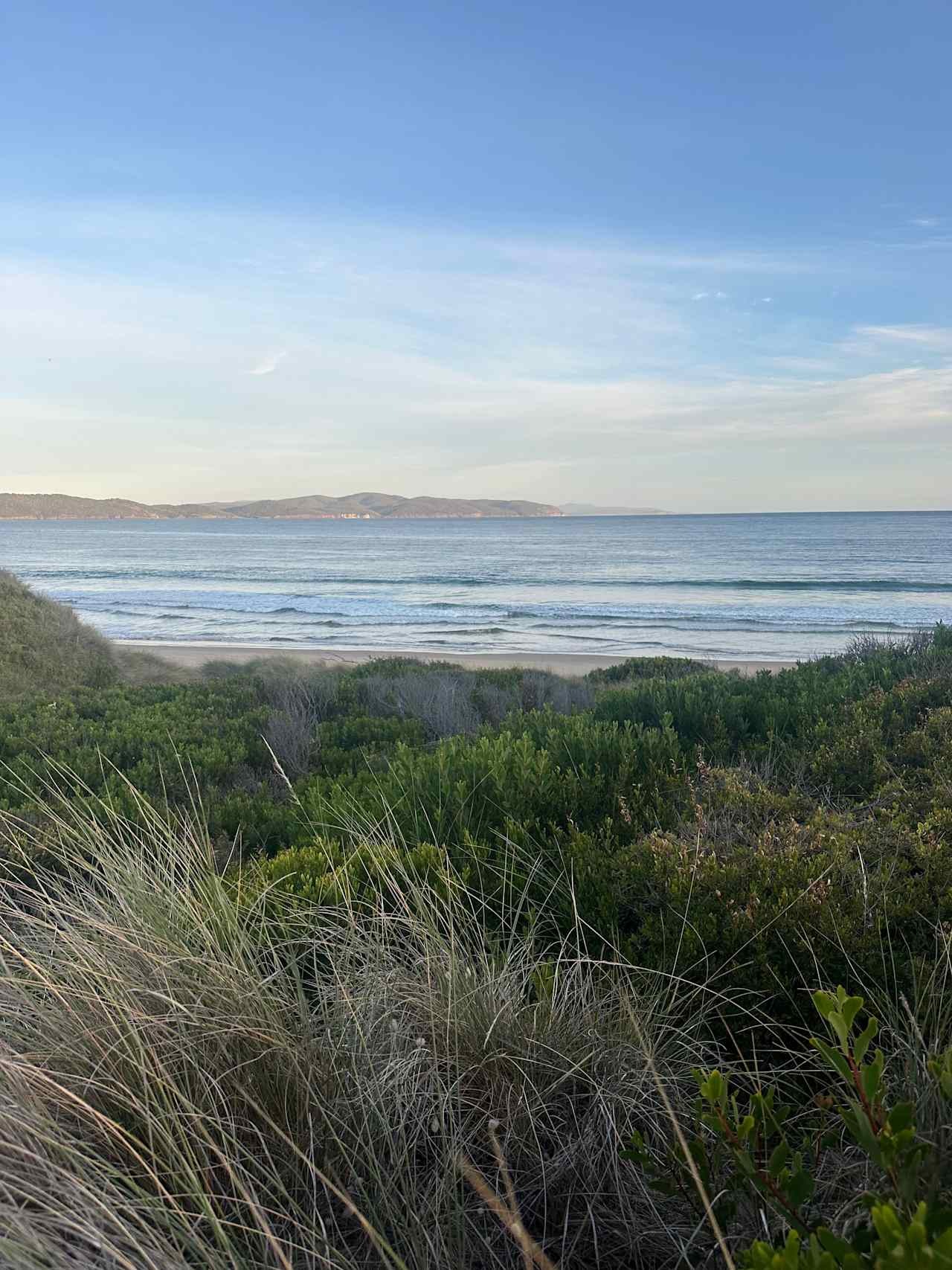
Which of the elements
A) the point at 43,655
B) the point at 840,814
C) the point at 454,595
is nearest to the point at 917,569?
the point at 454,595

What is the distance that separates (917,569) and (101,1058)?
56380 millimetres

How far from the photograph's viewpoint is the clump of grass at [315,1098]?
203 cm

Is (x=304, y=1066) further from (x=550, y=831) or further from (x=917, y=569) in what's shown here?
(x=917, y=569)

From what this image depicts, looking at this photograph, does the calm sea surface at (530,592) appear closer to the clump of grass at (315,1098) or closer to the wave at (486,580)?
the wave at (486,580)

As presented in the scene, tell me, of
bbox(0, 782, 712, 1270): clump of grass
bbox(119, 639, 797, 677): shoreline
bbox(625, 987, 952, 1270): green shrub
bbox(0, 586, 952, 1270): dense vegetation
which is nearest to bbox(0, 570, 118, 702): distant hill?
bbox(119, 639, 797, 677): shoreline

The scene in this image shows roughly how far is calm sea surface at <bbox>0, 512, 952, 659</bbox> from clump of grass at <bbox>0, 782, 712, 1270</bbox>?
2294 cm

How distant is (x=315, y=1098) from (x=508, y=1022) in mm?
577

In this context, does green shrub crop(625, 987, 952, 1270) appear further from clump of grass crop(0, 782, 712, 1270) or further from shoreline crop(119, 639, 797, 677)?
shoreline crop(119, 639, 797, 677)

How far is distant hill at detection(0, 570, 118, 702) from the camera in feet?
40.4

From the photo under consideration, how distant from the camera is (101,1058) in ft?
8.23

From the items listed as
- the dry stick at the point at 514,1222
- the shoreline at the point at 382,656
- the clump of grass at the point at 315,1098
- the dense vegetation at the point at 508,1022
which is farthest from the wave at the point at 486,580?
the dry stick at the point at 514,1222

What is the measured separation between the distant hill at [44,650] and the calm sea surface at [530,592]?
12358 millimetres

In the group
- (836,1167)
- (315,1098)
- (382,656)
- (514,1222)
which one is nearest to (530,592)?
(382,656)

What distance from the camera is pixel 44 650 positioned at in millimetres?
13883
